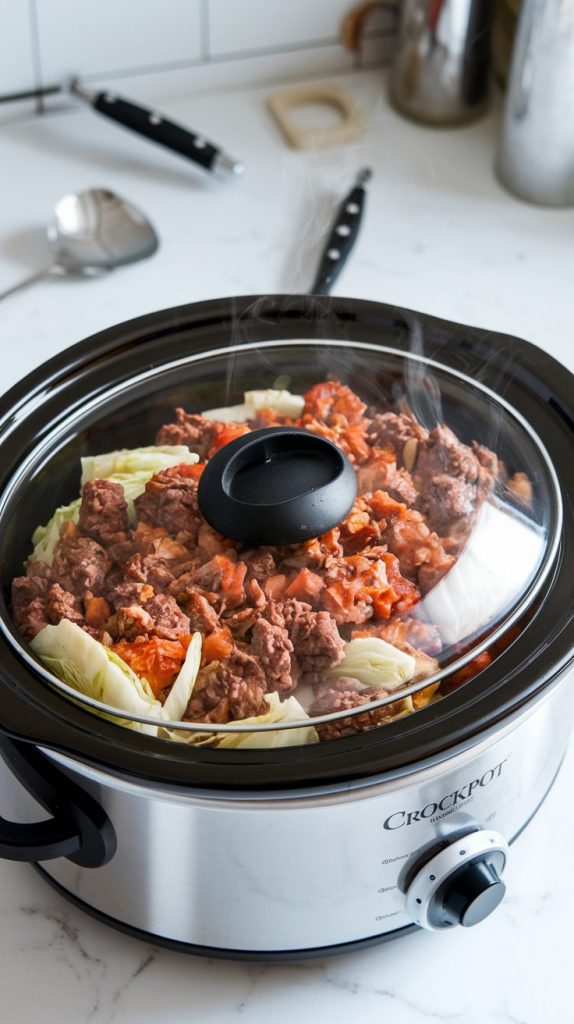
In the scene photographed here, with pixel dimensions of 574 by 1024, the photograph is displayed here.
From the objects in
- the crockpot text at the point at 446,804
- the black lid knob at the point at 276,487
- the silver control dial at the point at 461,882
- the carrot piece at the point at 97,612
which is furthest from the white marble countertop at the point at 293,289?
the black lid knob at the point at 276,487

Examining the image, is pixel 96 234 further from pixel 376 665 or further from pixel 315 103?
pixel 376 665

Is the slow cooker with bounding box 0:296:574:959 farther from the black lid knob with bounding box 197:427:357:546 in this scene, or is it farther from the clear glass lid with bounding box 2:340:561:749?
the black lid knob with bounding box 197:427:357:546

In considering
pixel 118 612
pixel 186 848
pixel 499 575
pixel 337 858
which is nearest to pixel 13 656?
pixel 118 612

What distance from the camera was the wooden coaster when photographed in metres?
2.08

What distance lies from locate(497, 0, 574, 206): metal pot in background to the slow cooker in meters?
0.75

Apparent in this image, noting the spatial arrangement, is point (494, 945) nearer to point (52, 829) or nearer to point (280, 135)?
point (52, 829)

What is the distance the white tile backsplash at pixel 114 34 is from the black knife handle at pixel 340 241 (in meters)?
0.48

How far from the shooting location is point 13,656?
107 cm

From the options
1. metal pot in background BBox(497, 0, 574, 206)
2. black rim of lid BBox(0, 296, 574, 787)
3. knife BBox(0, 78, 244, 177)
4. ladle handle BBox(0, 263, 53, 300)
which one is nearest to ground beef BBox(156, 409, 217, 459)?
black rim of lid BBox(0, 296, 574, 787)

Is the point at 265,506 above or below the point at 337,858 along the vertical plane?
above

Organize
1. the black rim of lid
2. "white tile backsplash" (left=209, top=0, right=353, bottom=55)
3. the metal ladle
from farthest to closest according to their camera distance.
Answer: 1. "white tile backsplash" (left=209, top=0, right=353, bottom=55)
2. the metal ladle
3. the black rim of lid

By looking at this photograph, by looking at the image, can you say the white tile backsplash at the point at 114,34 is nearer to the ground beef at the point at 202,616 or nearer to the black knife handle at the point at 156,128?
the black knife handle at the point at 156,128

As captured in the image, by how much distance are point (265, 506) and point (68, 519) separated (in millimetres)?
231

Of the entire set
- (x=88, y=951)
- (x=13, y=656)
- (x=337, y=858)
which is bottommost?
(x=88, y=951)
